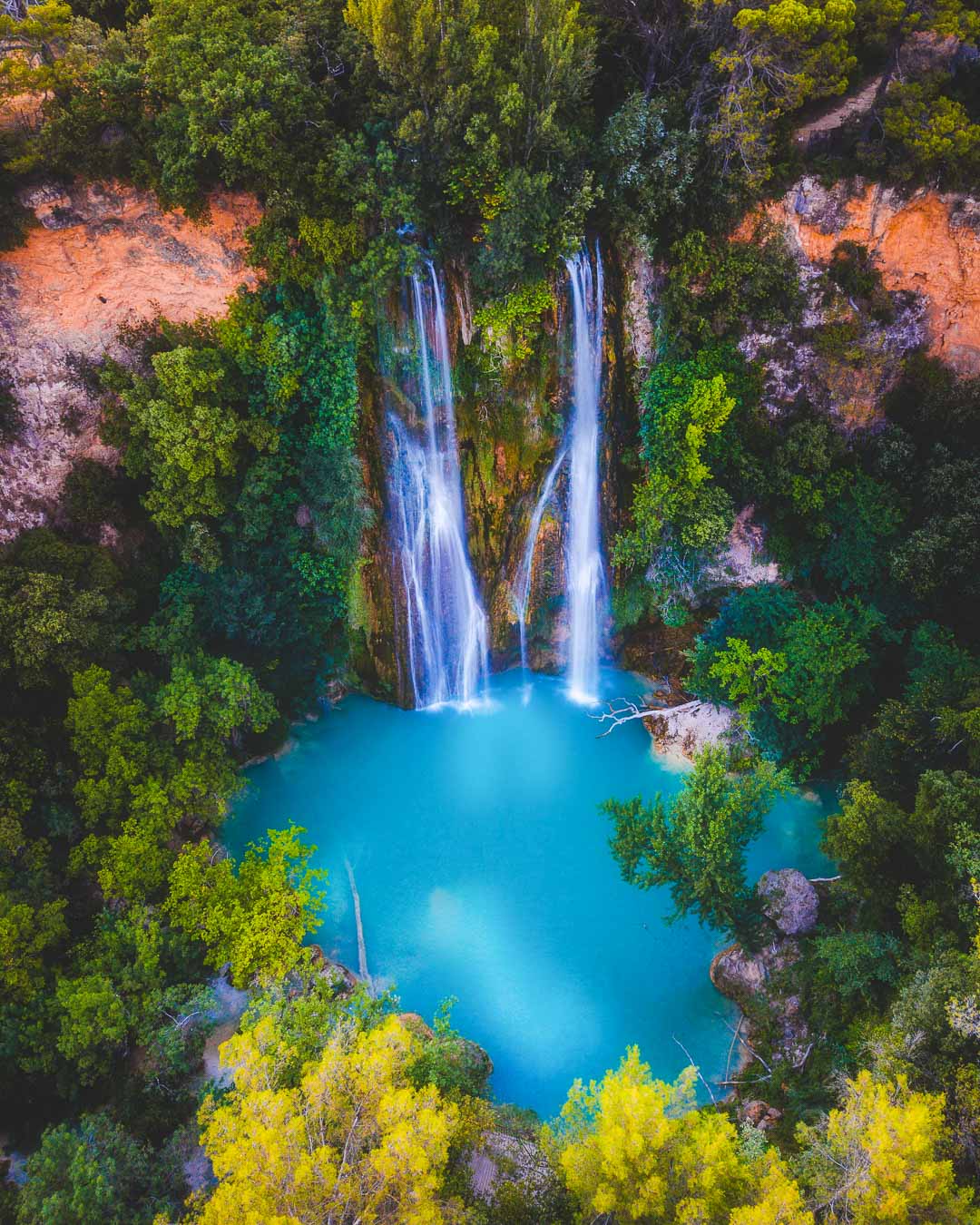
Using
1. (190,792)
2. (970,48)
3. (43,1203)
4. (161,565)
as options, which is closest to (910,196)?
(970,48)

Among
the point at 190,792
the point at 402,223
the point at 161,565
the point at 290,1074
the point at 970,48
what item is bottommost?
the point at 290,1074

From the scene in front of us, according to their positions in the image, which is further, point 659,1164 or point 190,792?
point 190,792

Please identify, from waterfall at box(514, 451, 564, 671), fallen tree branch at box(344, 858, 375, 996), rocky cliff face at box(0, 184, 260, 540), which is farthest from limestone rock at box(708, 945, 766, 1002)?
rocky cliff face at box(0, 184, 260, 540)

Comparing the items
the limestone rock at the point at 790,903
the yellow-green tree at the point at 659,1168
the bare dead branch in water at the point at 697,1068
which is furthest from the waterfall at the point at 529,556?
the yellow-green tree at the point at 659,1168

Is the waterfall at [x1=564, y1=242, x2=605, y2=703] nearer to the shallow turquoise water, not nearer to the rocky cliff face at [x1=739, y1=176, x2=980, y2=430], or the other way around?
the shallow turquoise water

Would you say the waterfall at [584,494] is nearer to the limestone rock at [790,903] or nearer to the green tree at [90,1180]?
the limestone rock at [790,903]

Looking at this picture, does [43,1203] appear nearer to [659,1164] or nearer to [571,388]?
[659,1164]
